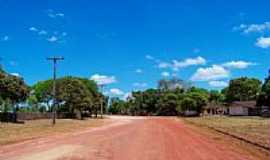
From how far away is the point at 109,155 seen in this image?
2030 centimetres

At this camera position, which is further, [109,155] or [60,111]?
[60,111]

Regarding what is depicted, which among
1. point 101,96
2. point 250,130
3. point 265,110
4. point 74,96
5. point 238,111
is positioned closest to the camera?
point 250,130

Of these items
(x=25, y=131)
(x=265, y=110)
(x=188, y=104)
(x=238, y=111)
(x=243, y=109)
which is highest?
(x=188, y=104)

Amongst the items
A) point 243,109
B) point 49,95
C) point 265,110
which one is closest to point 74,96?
point 49,95

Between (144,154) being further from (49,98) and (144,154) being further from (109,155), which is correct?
(49,98)

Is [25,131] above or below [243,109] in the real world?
below

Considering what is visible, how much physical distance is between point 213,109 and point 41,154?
152 metres

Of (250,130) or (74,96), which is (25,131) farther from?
(74,96)

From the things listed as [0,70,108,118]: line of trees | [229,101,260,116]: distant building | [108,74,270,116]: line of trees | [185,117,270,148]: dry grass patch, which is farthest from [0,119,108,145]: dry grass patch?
[229,101,260,116]: distant building

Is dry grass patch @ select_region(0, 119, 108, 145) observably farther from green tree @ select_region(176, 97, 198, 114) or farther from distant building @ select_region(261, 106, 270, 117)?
green tree @ select_region(176, 97, 198, 114)

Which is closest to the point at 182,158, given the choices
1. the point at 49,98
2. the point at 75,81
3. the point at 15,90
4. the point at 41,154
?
the point at 41,154

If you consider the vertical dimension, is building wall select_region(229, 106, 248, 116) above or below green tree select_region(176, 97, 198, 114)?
below

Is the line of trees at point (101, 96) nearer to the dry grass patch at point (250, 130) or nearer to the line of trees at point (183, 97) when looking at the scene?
the line of trees at point (183, 97)

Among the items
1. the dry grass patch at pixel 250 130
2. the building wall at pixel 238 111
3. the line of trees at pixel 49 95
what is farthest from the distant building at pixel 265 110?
the dry grass patch at pixel 250 130
